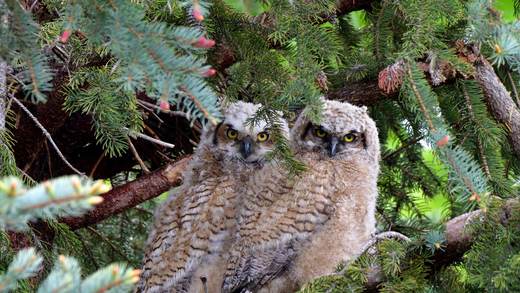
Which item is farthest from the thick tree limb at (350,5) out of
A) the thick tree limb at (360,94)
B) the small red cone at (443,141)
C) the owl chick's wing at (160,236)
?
the small red cone at (443,141)

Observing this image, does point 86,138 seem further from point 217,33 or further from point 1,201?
point 1,201

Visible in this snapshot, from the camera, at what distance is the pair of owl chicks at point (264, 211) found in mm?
3652

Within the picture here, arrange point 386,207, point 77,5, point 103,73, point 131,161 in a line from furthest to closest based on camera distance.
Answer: point 131,161 < point 386,207 < point 103,73 < point 77,5

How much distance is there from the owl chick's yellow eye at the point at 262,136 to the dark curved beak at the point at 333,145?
0.35 m

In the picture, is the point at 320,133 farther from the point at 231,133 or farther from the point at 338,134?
the point at 231,133

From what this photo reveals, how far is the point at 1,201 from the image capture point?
1500 millimetres

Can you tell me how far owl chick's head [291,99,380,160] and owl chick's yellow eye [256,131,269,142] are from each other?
127 millimetres

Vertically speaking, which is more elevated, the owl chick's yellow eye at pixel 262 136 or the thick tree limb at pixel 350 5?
the thick tree limb at pixel 350 5

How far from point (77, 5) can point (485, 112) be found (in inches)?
77.0

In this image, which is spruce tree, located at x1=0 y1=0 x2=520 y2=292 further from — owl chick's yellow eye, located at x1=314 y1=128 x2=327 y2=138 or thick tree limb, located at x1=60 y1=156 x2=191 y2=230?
owl chick's yellow eye, located at x1=314 y1=128 x2=327 y2=138

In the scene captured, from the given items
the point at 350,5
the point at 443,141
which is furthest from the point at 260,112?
the point at 350,5

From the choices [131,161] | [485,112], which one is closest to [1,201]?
[485,112]

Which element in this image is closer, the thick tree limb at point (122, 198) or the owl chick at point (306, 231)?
the owl chick at point (306, 231)

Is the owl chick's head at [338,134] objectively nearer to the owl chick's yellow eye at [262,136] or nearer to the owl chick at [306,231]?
the owl chick at [306,231]
